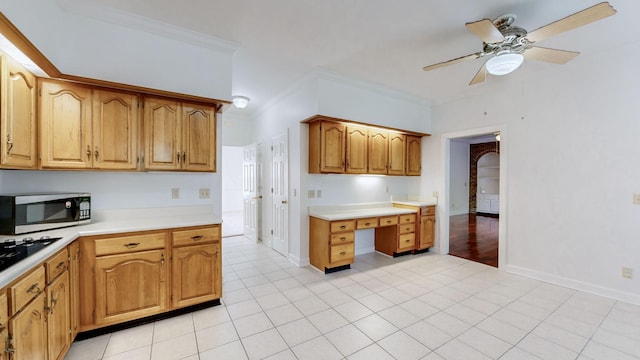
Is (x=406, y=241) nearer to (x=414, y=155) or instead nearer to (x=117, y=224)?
(x=414, y=155)

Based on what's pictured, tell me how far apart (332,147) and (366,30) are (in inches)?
63.2

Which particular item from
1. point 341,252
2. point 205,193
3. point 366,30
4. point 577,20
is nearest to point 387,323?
point 341,252

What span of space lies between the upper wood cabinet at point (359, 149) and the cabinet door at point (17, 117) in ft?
8.98

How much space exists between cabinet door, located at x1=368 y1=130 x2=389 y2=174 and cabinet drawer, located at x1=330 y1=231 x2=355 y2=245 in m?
1.12

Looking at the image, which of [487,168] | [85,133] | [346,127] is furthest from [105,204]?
[487,168]

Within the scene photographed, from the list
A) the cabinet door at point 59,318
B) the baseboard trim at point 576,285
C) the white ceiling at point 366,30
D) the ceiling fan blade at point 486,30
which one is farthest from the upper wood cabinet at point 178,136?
the baseboard trim at point 576,285

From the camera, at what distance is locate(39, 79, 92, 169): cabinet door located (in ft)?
6.81

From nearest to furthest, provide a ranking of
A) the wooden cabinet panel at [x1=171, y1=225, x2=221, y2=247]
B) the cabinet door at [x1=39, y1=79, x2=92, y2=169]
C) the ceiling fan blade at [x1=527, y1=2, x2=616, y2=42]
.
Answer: the ceiling fan blade at [x1=527, y1=2, x2=616, y2=42]
the cabinet door at [x1=39, y1=79, x2=92, y2=169]
the wooden cabinet panel at [x1=171, y1=225, x2=221, y2=247]

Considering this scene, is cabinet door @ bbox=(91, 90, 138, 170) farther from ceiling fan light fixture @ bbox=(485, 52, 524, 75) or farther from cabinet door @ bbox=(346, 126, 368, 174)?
ceiling fan light fixture @ bbox=(485, 52, 524, 75)

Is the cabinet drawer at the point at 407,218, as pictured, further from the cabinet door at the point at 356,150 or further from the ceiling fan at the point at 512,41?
the ceiling fan at the point at 512,41

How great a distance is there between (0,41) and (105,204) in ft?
4.89

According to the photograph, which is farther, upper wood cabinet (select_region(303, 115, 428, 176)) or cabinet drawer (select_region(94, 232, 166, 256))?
upper wood cabinet (select_region(303, 115, 428, 176))

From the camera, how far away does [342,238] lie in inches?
142

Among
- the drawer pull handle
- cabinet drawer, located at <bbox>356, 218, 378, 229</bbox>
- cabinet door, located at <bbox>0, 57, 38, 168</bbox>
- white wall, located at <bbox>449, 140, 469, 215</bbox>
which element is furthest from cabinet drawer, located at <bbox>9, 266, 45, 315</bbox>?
white wall, located at <bbox>449, 140, 469, 215</bbox>
